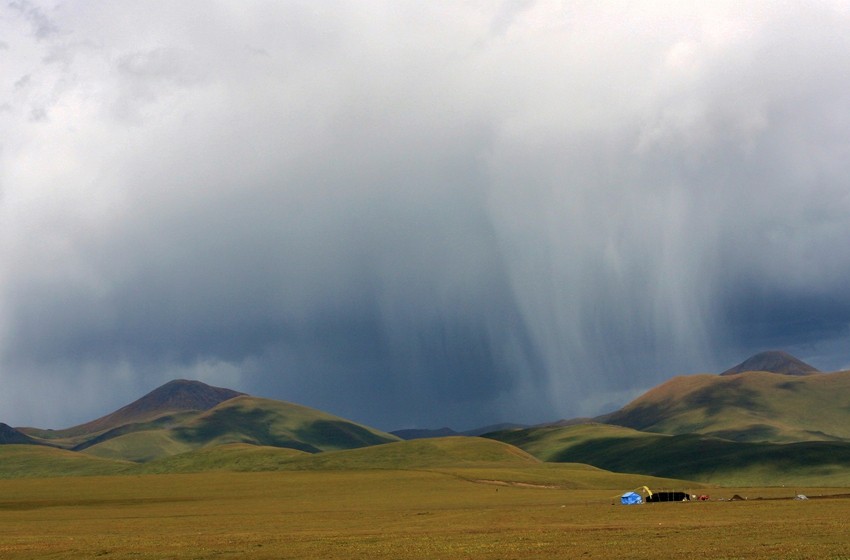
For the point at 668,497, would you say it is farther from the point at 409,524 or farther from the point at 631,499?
the point at 409,524

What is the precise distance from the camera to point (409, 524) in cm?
6819

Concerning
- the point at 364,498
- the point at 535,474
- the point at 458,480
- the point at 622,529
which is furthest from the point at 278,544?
the point at 535,474

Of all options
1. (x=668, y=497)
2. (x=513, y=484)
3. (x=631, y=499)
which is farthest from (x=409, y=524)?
(x=513, y=484)

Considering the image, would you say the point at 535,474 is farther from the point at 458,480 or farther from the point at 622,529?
the point at 622,529

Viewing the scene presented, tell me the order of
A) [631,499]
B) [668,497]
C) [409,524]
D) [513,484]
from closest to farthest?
[409,524], [631,499], [668,497], [513,484]

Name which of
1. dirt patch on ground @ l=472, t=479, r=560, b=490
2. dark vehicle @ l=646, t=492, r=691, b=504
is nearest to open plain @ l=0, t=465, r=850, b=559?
dirt patch on ground @ l=472, t=479, r=560, b=490

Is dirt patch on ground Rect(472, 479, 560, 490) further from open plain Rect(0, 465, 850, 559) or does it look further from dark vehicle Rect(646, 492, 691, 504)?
dark vehicle Rect(646, 492, 691, 504)

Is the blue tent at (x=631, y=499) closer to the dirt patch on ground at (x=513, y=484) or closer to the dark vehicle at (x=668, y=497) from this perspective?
the dark vehicle at (x=668, y=497)

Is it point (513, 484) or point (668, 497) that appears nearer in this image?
point (668, 497)

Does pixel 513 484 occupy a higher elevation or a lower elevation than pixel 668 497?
higher

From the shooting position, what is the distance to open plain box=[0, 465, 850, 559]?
146 ft

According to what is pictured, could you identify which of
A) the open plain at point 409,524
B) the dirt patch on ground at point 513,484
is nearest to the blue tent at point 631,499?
the open plain at point 409,524

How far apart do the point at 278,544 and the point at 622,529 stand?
25.7 m

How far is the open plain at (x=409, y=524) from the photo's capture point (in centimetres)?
4462
